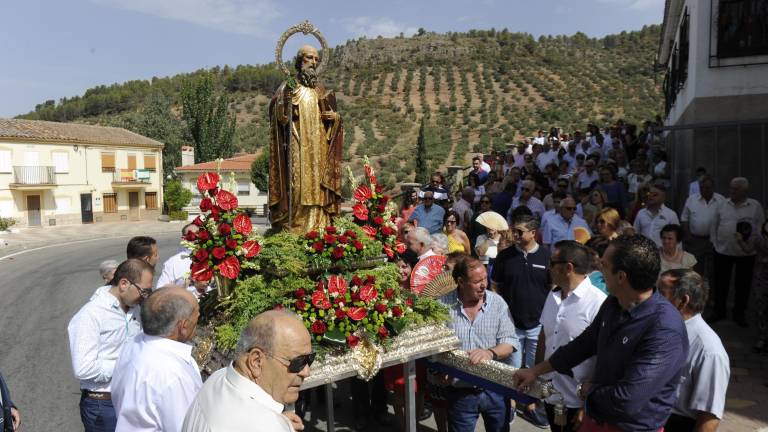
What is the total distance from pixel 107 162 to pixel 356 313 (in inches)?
1647

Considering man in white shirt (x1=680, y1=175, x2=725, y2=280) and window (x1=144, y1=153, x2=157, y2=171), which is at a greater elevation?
window (x1=144, y1=153, x2=157, y2=171)

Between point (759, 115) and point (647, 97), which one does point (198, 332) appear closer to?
point (759, 115)

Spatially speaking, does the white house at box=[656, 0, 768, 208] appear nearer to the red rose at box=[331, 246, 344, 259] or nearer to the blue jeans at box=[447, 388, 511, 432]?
the blue jeans at box=[447, 388, 511, 432]

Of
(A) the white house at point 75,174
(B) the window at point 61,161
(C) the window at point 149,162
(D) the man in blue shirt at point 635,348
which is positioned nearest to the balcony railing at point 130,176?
(A) the white house at point 75,174

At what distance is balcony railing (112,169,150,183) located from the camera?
40931 millimetres

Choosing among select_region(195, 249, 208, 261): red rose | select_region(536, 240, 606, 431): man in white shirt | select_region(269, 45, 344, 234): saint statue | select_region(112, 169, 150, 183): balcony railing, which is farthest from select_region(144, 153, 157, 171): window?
select_region(536, 240, 606, 431): man in white shirt

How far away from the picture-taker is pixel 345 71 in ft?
236

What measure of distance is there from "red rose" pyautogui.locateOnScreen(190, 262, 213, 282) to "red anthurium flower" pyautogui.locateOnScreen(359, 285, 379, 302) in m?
1.15

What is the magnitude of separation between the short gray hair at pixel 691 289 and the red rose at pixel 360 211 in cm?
256

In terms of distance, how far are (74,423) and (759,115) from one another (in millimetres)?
10910

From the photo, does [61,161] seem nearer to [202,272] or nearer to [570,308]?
[202,272]

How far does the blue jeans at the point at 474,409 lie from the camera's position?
13.7 ft

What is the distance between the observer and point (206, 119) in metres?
45.5

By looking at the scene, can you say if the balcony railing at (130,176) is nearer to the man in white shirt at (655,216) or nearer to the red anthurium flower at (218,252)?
the man in white shirt at (655,216)
